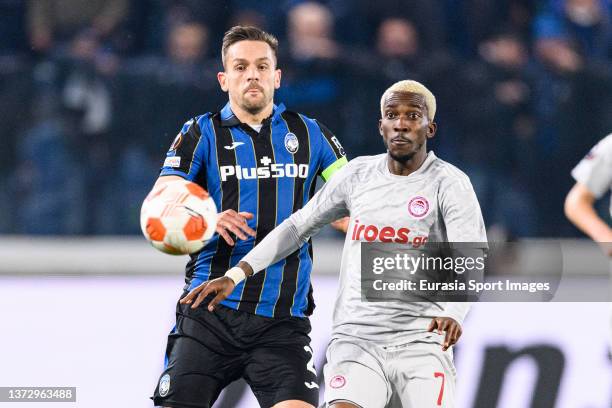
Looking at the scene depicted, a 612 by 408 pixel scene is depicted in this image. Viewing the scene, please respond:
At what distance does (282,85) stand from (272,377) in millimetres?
2804

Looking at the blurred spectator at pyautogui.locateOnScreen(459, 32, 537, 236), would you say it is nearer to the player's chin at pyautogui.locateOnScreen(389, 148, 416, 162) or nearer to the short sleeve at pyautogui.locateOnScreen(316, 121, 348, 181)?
the short sleeve at pyautogui.locateOnScreen(316, 121, 348, 181)

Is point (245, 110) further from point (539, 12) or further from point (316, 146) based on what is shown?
point (539, 12)

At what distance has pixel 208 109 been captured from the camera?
7.04m

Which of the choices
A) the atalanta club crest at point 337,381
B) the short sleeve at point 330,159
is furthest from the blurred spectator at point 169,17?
the atalanta club crest at point 337,381

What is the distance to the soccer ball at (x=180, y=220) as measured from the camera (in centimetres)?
467

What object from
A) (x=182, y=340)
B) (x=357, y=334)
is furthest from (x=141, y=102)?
(x=357, y=334)

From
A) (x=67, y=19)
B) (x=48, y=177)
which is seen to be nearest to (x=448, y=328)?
(x=48, y=177)

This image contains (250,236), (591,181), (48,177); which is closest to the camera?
(591,181)

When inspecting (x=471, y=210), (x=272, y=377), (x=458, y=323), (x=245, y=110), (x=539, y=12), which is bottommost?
(x=272, y=377)

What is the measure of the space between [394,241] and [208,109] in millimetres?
2795

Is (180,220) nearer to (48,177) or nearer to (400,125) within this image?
(400,125)

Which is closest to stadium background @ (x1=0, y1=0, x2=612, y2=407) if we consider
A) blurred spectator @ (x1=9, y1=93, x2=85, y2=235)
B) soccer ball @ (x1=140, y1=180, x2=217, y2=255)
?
blurred spectator @ (x1=9, y1=93, x2=85, y2=235)

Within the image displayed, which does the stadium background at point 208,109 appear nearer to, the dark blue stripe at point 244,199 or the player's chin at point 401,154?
the dark blue stripe at point 244,199

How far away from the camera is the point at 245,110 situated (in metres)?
5.15
